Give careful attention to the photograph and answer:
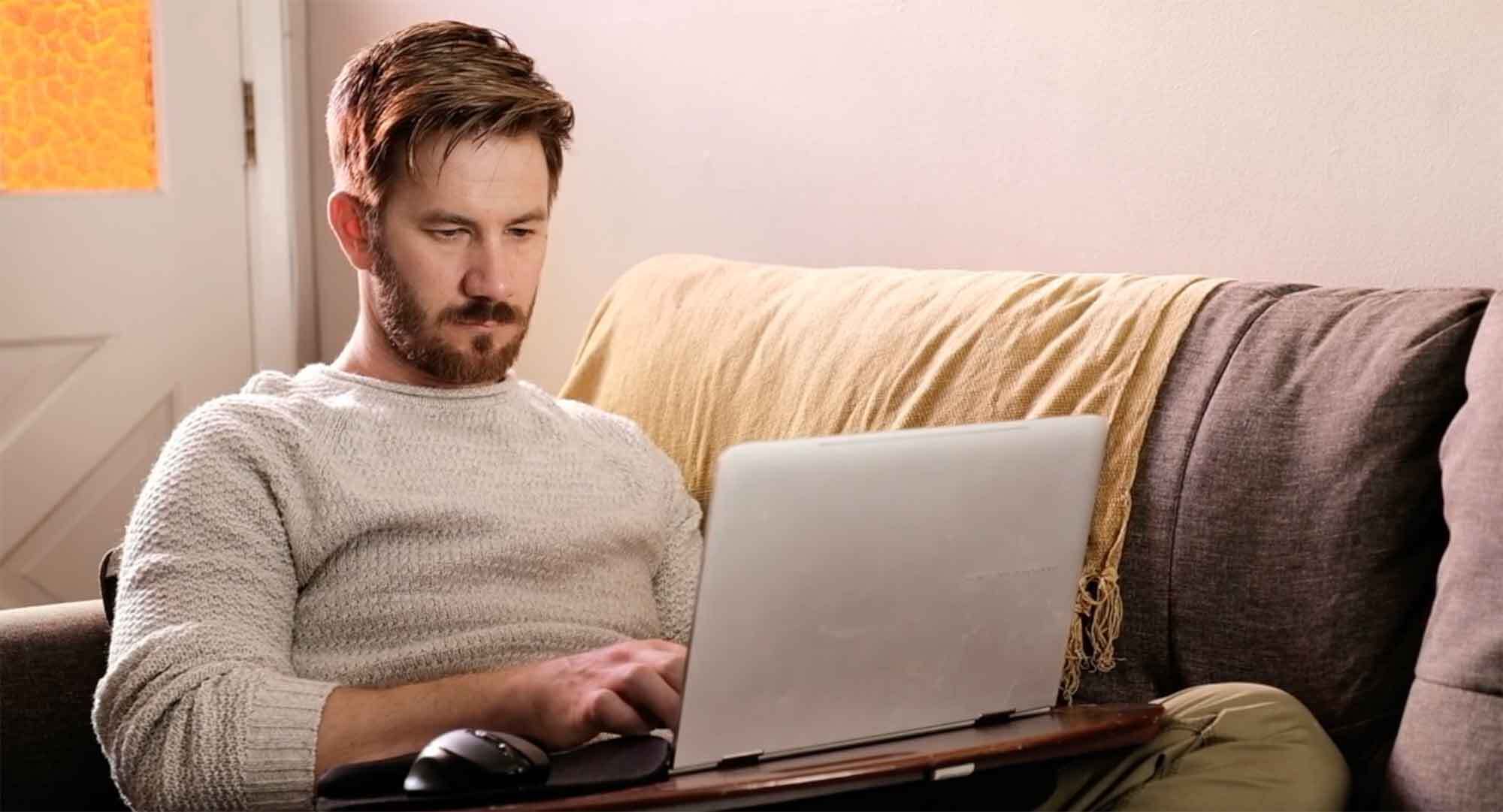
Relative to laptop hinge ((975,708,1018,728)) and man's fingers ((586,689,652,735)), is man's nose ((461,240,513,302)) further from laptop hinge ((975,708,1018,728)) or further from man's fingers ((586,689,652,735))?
laptop hinge ((975,708,1018,728))

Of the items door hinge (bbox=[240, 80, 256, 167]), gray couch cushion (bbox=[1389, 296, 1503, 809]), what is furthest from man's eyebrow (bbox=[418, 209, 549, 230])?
door hinge (bbox=[240, 80, 256, 167])

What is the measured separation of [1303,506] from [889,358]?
0.43 metres

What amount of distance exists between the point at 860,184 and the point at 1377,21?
0.70 meters

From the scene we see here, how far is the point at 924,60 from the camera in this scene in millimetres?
2049

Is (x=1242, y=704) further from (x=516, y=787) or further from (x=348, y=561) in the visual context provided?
(x=348, y=561)

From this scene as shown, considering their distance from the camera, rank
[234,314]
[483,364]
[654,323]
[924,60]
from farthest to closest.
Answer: [234,314] → [924,60] → [654,323] → [483,364]

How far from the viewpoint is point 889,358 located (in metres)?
1.60

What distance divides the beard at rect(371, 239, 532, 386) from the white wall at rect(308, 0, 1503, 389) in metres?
0.70

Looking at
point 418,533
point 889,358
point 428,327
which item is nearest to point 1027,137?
point 889,358

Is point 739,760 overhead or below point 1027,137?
below

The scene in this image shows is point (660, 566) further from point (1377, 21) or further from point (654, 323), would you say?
point (1377, 21)

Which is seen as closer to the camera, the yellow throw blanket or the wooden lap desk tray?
the wooden lap desk tray

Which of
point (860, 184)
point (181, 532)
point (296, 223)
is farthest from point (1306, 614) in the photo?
point (296, 223)

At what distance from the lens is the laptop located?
1004 mm
